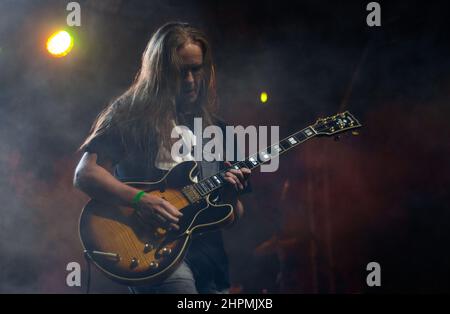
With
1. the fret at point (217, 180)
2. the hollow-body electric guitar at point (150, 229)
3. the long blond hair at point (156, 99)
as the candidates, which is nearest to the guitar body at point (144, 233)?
the hollow-body electric guitar at point (150, 229)

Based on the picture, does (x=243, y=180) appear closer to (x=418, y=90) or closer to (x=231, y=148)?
(x=231, y=148)

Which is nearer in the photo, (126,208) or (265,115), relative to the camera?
(126,208)

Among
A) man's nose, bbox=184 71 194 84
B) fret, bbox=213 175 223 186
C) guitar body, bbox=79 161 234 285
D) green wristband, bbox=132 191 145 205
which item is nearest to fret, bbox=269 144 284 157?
fret, bbox=213 175 223 186

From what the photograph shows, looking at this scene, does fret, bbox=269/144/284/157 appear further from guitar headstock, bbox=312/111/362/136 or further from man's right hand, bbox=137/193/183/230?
man's right hand, bbox=137/193/183/230

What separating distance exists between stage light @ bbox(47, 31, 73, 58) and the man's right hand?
1.41 metres

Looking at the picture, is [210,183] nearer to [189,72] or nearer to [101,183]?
[101,183]

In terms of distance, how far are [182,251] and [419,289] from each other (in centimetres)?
178

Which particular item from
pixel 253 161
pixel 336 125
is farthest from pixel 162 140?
pixel 336 125

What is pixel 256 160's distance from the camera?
259cm

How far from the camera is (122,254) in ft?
7.13

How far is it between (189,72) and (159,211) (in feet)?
2.88

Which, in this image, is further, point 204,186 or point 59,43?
point 59,43

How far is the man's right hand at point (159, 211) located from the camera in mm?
2238

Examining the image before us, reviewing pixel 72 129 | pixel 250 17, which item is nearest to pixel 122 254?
pixel 72 129
